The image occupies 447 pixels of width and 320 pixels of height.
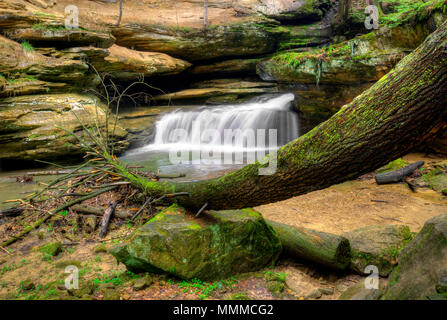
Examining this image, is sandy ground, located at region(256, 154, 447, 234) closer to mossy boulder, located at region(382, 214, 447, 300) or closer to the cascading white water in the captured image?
mossy boulder, located at region(382, 214, 447, 300)

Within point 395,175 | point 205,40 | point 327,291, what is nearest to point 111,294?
point 327,291

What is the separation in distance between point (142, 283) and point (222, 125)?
35.6ft

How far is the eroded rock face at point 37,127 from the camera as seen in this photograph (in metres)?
8.73

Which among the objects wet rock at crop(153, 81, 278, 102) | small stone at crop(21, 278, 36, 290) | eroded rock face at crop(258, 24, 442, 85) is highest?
eroded rock face at crop(258, 24, 442, 85)

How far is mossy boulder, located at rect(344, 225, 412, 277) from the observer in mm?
3299

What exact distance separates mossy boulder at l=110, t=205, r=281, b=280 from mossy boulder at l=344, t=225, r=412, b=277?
1021 millimetres

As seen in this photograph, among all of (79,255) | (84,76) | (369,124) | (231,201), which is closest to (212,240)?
(231,201)

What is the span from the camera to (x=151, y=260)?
10.0 ft

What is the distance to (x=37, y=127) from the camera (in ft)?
29.6

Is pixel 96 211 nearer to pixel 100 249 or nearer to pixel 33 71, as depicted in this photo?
pixel 100 249

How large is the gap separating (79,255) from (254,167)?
275cm

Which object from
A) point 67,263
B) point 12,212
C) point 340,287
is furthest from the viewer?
point 12,212

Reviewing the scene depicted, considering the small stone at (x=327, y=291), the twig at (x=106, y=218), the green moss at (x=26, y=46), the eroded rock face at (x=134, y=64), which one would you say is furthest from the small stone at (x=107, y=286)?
the eroded rock face at (x=134, y=64)

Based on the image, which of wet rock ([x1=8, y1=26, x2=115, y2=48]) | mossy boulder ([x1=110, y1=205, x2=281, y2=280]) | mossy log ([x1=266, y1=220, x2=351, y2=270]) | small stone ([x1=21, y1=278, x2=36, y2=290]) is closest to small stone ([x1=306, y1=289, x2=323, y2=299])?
mossy log ([x1=266, y1=220, x2=351, y2=270])
